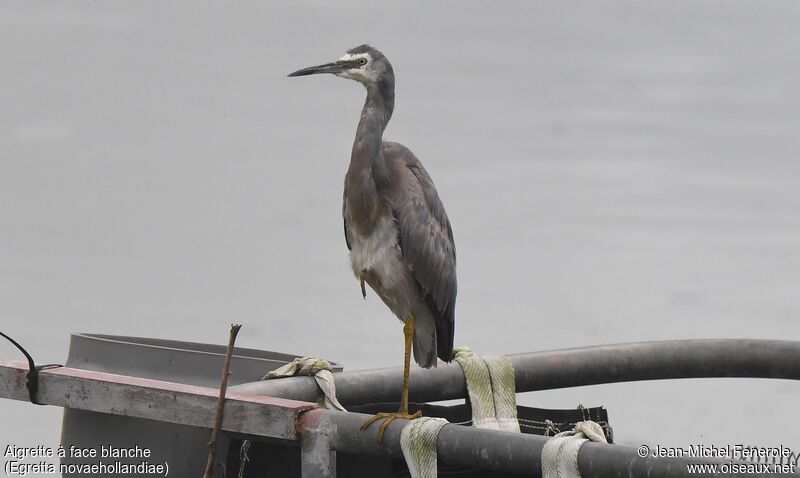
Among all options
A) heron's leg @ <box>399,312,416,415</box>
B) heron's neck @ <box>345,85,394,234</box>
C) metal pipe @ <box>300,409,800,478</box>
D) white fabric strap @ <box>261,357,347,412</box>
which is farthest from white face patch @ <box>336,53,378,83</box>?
metal pipe @ <box>300,409,800,478</box>

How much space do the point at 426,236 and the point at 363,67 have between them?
87 cm

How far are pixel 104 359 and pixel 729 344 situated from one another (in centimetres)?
298

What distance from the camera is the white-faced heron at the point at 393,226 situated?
6.36 metres

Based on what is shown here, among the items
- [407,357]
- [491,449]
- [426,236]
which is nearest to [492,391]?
[407,357]

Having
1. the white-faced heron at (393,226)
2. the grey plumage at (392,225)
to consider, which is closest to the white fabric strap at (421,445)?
the white-faced heron at (393,226)

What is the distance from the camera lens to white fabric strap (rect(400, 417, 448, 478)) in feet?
14.3

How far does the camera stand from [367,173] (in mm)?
6355

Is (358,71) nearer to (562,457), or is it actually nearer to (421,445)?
(421,445)

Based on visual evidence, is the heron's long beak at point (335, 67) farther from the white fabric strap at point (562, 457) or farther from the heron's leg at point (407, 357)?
the white fabric strap at point (562, 457)

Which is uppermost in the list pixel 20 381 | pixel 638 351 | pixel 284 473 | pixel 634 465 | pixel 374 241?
pixel 374 241

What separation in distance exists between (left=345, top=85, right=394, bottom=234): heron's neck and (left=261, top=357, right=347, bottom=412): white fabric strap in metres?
1.06

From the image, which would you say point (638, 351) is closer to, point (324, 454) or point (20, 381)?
point (324, 454)

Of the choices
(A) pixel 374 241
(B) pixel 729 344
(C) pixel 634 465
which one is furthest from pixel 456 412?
(C) pixel 634 465

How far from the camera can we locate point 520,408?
20.9 feet
